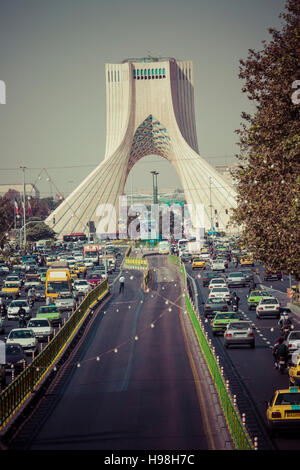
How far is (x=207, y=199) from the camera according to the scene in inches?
7087

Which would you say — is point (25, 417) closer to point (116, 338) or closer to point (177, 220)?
point (116, 338)

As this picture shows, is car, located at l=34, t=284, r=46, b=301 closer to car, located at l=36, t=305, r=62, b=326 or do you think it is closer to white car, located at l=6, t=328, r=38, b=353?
car, located at l=36, t=305, r=62, b=326

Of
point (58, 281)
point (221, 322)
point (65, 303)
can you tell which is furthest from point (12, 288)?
point (221, 322)

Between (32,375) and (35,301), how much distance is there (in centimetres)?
3600

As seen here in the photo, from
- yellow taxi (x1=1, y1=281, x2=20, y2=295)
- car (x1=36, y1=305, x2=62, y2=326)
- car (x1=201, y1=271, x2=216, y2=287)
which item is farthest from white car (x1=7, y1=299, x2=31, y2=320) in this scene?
car (x1=201, y1=271, x2=216, y2=287)

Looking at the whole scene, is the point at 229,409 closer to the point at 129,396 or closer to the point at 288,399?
the point at 288,399

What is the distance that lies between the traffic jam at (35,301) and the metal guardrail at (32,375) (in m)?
0.84

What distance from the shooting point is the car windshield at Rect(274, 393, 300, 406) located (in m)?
21.3

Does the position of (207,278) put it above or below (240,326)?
below

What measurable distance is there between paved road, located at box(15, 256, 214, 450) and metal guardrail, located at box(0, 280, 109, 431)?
93 centimetres

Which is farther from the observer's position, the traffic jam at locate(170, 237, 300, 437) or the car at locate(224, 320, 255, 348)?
the car at locate(224, 320, 255, 348)

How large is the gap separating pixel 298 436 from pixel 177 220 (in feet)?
580

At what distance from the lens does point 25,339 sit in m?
36.0

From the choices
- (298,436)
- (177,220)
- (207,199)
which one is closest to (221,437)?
(298,436)
